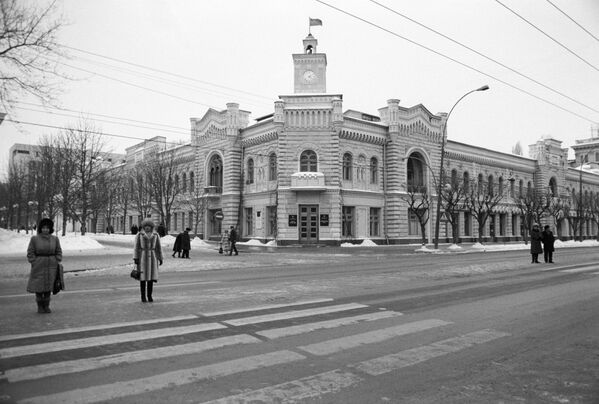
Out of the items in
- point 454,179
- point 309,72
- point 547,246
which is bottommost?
point 547,246

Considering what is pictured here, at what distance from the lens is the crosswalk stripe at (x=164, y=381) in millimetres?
4172

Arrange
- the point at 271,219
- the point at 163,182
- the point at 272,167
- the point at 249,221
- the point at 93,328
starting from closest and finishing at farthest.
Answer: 1. the point at 93,328
2. the point at 271,219
3. the point at 272,167
4. the point at 249,221
5. the point at 163,182

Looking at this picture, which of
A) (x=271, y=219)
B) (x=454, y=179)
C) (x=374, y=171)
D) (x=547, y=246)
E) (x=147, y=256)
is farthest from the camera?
(x=454, y=179)

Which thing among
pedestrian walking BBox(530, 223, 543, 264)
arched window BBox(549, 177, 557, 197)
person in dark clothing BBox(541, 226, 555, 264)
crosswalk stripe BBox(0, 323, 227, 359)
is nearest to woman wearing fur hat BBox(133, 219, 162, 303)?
crosswalk stripe BBox(0, 323, 227, 359)

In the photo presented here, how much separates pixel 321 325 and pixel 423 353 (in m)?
1.95

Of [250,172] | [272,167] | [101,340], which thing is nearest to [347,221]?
[272,167]

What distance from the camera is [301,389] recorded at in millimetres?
4480

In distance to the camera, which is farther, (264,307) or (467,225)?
(467,225)

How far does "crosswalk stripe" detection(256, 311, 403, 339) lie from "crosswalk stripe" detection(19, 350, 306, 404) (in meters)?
1.05

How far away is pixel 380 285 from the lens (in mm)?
12648

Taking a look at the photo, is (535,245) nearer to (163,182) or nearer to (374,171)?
(374,171)

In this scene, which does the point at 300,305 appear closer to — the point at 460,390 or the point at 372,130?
the point at 460,390

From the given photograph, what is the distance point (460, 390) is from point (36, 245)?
25.5 feet

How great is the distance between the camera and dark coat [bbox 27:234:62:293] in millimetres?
8344
